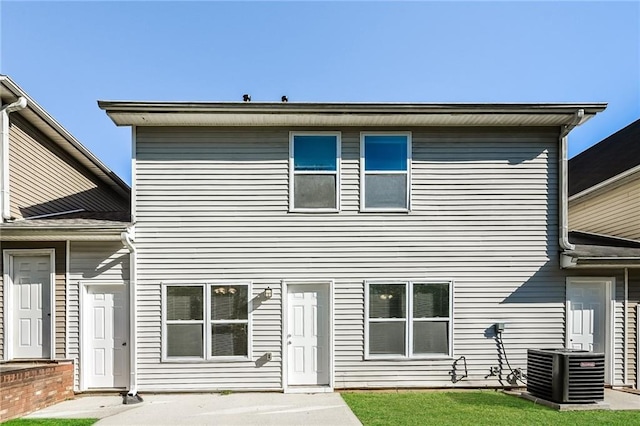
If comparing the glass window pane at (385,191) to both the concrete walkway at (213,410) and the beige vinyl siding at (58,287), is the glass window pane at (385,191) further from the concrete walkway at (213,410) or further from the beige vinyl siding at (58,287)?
the beige vinyl siding at (58,287)

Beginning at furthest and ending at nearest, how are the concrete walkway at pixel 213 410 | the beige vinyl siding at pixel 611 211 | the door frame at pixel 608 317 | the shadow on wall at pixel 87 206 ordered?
the beige vinyl siding at pixel 611 211, the shadow on wall at pixel 87 206, the door frame at pixel 608 317, the concrete walkway at pixel 213 410

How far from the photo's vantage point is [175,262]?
780cm

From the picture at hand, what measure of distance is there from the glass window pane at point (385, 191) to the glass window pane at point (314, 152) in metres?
0.76

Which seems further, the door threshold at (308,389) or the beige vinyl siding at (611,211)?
the beige vinyl siding at (611,211)

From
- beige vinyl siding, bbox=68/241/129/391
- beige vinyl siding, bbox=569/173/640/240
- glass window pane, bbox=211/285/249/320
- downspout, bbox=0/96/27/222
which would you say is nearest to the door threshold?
glass window pane, bbox=211/285/249/320

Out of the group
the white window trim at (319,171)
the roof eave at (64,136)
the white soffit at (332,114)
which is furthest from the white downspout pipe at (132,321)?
the roof eave at (64,136)

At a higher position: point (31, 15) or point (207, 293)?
point (31, 15)

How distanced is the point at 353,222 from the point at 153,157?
12.2 ft

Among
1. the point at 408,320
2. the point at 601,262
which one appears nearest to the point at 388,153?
the point at 408,320

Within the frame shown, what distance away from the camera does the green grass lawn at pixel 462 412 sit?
20.1 ft

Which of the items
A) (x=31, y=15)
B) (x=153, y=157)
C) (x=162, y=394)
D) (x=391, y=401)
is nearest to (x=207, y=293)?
(x=162, y=394)

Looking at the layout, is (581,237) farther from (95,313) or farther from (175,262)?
(95,313)

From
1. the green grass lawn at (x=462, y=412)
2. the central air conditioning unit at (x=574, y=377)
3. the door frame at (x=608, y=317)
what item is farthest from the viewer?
the door frame at (x=608, y=317)

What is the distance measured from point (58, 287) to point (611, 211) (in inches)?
470
